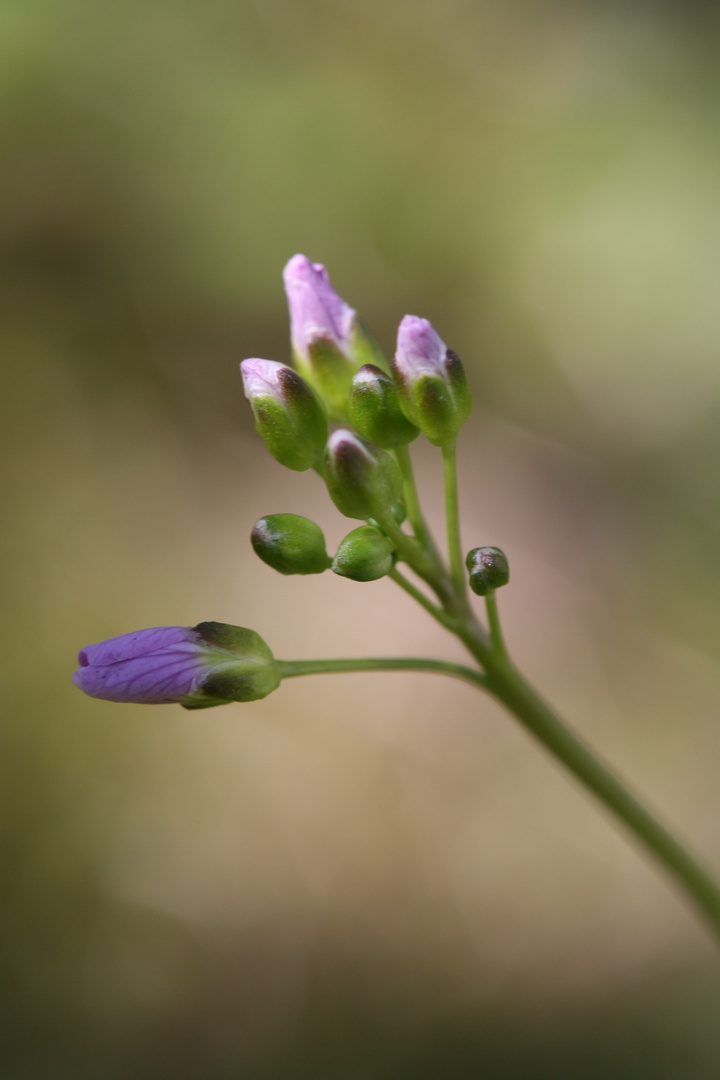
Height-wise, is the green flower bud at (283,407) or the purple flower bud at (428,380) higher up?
the green flower bud at (283,407)

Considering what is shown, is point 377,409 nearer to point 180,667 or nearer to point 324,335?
point 324,335

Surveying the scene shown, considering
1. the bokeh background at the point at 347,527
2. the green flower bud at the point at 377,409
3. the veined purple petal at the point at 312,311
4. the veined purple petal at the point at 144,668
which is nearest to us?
the veined purple petal at the point at 144,668

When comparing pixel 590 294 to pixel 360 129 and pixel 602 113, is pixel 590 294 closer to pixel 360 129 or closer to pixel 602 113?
pixel 602 113

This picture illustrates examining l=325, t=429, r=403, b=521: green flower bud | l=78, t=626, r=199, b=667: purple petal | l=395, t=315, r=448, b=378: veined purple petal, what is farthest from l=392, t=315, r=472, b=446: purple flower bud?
l=78, t=626, r=199, b=667: purple petal

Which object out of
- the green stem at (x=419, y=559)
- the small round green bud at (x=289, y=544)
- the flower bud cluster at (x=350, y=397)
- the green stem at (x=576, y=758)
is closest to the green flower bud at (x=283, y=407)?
the flower bud cluster at (x=350, y=397)

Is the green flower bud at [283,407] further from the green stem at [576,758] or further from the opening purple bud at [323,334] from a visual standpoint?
the green stem at [576,758]

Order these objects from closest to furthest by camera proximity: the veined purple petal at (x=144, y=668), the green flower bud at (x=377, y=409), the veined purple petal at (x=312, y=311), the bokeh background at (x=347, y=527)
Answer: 1. the veined purple petal at (x=144, y=668)
2. the green flower bud at (x=377, y=409)
3. the veined purple petal at (x=312, y=311)
4. the bokeh background at (x=347, y=527)

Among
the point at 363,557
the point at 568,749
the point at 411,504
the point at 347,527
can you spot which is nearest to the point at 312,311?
the point at 411,504
